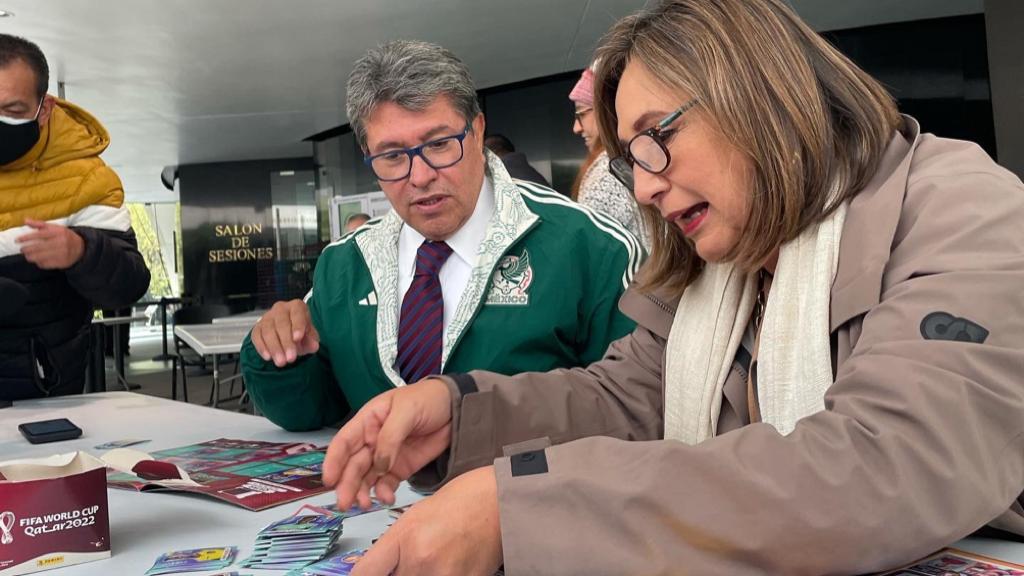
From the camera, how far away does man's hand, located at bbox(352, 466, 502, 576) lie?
0.79 meters

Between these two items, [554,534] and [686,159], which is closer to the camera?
[554,534]

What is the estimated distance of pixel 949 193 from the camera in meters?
0.98

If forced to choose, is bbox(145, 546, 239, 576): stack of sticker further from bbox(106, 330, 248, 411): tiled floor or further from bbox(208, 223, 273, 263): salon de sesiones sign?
bbox(208, 223, 273, 263): salon de sesiones sign

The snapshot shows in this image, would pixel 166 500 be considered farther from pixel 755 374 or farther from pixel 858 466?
pixel 858 466

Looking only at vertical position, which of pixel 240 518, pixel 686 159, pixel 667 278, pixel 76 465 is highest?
pixel 686 159

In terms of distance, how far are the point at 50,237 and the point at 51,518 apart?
1474mm

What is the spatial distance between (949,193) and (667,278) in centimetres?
55

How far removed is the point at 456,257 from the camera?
1.97 m

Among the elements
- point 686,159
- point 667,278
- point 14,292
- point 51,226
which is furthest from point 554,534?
point 14,292

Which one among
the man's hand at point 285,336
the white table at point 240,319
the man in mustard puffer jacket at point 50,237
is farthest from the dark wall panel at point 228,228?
the man's hand at point 285,336

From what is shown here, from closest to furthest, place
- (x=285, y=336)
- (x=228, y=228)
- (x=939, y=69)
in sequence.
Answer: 1. (x=285, y=336)
2. (x=939, y=69)
3. (x=228, y=228)

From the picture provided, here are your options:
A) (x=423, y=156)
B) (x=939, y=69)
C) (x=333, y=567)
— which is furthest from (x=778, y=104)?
(x=939, y=69)

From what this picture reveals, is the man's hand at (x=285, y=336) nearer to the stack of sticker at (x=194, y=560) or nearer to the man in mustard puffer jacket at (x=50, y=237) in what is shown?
the stack of sticker at (x=194, y=560)

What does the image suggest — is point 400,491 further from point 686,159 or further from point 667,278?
point 686,159
